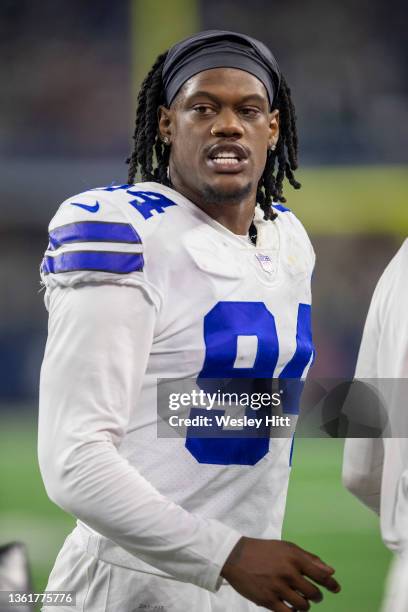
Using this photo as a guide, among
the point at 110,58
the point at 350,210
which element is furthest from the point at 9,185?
the point at 350,210

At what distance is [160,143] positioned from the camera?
1831mm

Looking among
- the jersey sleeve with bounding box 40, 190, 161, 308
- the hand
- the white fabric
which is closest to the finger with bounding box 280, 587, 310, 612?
the hand

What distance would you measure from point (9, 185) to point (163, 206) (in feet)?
16.3

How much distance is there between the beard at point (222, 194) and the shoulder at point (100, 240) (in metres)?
0.11

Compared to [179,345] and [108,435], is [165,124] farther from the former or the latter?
[108,435]

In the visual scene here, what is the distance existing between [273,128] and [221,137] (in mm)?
169

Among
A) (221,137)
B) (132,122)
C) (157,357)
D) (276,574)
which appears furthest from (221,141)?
(132,122)

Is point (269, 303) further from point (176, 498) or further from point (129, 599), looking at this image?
point (129, 599)

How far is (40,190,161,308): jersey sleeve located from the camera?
1.45m

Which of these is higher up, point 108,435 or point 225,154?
point 225,154

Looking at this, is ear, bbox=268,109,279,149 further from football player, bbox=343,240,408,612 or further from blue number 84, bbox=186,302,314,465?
football player, bbox=343,240,408,612

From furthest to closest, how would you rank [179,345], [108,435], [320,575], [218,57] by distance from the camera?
[218,57] < [179,345] < [108,435] < [320,575]

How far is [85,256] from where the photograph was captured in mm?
1457

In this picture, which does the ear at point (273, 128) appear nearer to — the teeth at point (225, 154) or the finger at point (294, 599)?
the teeth at point (225, 154)
